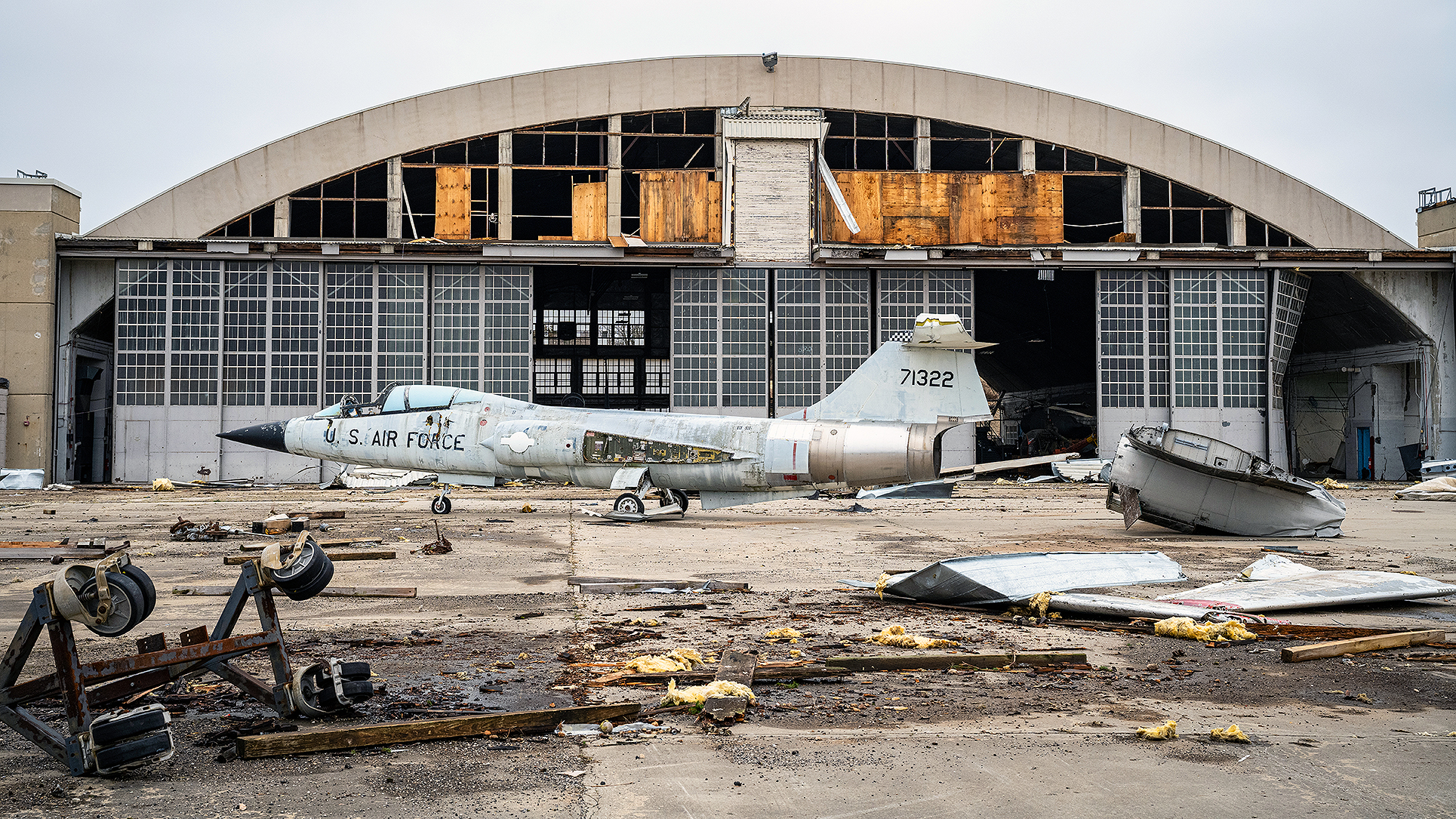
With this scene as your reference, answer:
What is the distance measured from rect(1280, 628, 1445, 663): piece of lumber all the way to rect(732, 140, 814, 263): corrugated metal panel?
1114 inches

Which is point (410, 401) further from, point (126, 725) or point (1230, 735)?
point (1230, 735)

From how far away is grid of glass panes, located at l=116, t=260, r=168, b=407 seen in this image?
31.8 metres

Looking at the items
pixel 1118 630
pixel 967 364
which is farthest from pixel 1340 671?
pixel 967 364

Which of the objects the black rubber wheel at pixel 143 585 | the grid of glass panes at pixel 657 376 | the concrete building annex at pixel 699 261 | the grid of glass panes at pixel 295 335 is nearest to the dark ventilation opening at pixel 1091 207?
the concrete building annex at pixel 699 261

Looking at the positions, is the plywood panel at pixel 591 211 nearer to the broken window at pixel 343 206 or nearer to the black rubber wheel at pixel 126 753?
the broken window at pixel 343 206

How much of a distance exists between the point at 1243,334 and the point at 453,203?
29.3m

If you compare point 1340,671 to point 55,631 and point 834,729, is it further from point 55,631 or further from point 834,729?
point 55,631

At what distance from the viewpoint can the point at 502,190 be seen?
34.1m

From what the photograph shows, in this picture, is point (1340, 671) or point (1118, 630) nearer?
point (1340, 671)

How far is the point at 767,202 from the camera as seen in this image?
34.1 m

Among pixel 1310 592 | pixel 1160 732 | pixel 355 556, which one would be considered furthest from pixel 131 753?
pixel 1310 592

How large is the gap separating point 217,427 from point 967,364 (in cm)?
2616

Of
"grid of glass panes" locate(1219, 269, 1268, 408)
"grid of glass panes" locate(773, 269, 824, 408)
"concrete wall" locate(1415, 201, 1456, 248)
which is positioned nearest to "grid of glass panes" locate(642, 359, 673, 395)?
"grid of glass panes" locate(773, 269, 824, 408)

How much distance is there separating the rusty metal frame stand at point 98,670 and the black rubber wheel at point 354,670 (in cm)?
25
